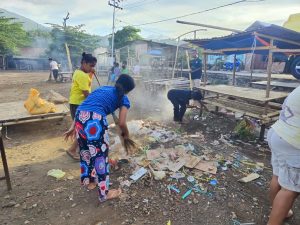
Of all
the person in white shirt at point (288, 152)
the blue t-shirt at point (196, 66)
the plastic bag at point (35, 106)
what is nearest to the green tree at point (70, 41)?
the blue t-shirt at point (196, 66)

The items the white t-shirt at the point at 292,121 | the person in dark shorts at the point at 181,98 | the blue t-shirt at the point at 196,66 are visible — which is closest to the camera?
the white t-shirt at the point at 292,121

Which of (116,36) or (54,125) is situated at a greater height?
(116,36)

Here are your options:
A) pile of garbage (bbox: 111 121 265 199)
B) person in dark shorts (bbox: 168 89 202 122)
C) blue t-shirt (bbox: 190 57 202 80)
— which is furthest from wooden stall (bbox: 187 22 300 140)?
blue t-shirt (bbox: 190 57 202 80)

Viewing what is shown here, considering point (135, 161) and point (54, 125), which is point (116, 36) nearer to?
point (54, 125)

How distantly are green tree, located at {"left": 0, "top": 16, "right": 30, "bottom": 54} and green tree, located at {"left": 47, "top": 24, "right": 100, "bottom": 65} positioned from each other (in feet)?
12.7

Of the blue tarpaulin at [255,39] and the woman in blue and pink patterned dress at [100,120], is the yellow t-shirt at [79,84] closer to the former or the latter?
the woman in blue and pink patterned dress at [100,120]

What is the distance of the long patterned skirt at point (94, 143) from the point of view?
2.88 metres

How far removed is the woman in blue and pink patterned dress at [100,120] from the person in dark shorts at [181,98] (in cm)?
378

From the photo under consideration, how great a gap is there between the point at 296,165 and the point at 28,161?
13.9ft

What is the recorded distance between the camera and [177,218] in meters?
2.93

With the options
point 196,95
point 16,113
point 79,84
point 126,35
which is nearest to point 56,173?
point 79,84

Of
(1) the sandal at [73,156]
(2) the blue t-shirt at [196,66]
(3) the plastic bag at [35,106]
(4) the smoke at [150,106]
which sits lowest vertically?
Result: (1) the sandal at [73,156]

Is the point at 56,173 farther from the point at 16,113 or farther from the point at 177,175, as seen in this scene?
the point at 16,113

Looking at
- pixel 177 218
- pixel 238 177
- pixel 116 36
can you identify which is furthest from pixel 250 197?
pixel 116 36
